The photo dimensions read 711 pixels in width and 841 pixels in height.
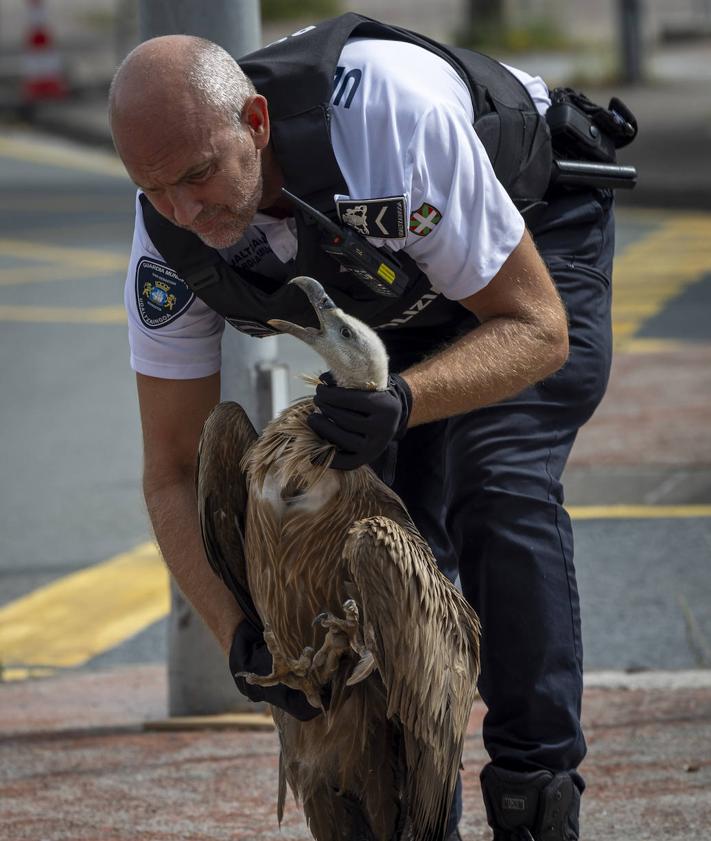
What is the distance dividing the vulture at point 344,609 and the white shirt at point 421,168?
27 centimetres

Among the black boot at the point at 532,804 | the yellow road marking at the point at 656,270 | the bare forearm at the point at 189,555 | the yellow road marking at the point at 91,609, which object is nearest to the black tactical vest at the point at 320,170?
the bare forearm at the point at 189,555

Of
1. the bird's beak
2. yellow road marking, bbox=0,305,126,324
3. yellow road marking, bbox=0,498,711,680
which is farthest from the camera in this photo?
yellow road marking, bbox=0,305,126,324

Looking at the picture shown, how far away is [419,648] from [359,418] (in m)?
0.43

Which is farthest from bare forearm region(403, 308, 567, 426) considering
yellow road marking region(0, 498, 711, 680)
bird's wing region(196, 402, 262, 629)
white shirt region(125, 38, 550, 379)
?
yellow road marking region(0, 498, 711, 680)

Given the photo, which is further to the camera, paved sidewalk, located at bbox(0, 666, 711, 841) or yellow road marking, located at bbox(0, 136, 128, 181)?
yellow road marking, located at bbox(0, 136, 128, 181)

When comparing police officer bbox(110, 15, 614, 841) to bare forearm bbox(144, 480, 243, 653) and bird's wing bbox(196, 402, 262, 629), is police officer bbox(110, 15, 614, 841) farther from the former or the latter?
bird's wing bbox(196, 402, 262, 629)

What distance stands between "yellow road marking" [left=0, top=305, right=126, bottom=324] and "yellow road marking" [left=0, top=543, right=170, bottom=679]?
177 inches

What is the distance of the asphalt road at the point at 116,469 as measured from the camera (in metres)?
5.53

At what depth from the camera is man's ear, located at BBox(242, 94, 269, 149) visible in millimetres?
3000

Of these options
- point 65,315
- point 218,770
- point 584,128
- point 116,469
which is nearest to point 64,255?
point 65,315

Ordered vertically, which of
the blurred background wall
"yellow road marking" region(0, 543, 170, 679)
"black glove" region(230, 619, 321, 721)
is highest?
"black glove" region(230, 619, 321, 721)

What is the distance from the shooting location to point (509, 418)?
10.8ft

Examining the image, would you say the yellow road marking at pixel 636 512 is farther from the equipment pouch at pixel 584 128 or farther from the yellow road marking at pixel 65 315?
the yellow road marking at pixel 65 315

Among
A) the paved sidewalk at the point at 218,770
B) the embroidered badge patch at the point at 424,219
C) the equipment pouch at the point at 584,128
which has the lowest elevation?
the paved sidewalk at the point at 218,770
